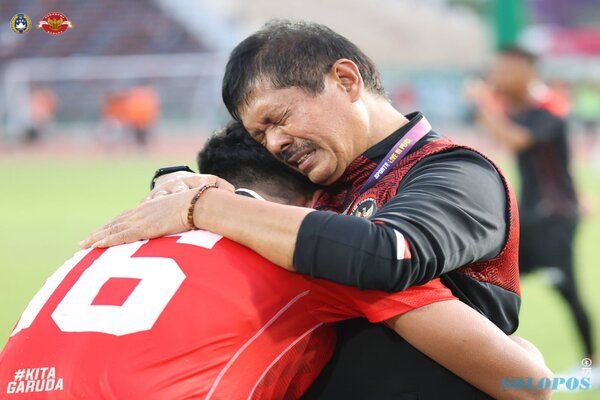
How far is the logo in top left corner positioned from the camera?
11.9ft

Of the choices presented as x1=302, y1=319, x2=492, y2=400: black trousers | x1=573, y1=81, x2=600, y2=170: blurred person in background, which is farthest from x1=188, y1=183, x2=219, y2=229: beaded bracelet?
x1=573, y1=81, x2=600, y2=170: blurred person in background

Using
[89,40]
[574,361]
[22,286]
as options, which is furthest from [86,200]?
[89,40]

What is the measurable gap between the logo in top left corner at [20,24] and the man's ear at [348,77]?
1.57 metres

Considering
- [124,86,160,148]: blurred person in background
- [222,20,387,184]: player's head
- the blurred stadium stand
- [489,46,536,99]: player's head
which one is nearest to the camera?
[222,20,387,184]: player's head

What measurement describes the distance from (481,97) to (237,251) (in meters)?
5.75

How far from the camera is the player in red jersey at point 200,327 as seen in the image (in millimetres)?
2037

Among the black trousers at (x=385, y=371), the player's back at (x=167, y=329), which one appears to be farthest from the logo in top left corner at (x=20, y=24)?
the black trousers at (x=385, y=371)

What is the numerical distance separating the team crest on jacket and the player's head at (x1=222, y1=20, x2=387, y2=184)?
20 centimetres

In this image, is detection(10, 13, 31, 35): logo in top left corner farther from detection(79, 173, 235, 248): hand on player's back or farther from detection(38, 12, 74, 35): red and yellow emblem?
detection(79, 173, 235, 248): hand on player's back

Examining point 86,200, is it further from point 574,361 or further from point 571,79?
point 571,79

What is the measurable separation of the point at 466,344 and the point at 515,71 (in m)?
5.38

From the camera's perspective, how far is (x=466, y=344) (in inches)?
83.9

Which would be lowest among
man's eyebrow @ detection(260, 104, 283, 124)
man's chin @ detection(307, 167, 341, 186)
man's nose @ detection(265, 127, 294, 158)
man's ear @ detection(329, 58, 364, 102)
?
man's chin @ detection(307, 167, 341, 186)

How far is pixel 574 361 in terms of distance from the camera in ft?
21.2
